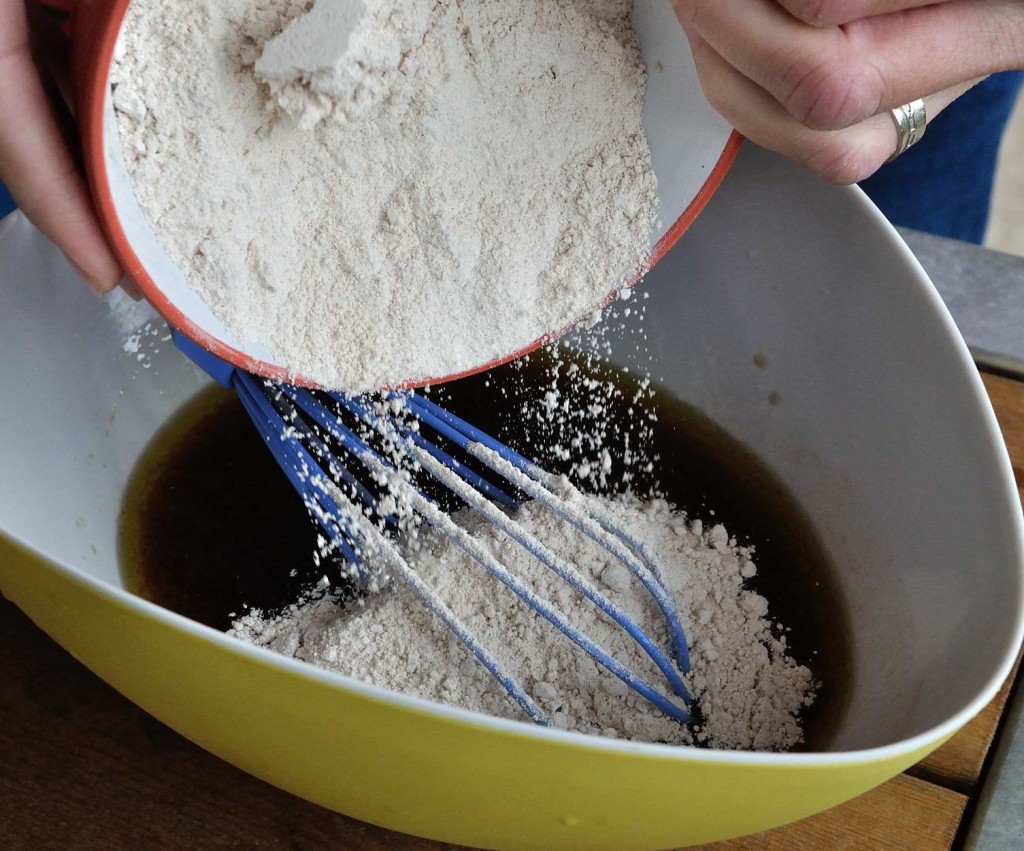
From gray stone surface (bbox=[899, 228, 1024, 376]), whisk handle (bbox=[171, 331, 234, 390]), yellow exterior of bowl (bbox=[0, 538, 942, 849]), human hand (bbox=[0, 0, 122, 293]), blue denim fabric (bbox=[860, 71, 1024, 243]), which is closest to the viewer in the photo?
yellow exterior of bowl (bbox=[0, 538, 942, 849])

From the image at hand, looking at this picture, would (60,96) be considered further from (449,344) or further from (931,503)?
(931,503)

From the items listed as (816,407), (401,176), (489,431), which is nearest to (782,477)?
(816,407)

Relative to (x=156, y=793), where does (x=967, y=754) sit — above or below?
below

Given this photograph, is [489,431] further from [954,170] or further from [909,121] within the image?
[954,170]

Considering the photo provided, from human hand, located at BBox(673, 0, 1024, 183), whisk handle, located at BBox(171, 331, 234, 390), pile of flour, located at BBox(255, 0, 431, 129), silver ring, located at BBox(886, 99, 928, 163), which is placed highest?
pile of flour, located at BBox(255, 0, 431, 129)

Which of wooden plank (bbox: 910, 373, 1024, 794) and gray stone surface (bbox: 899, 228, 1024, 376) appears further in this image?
gray stone surface (bbox: 899, 228, 1024, 376)

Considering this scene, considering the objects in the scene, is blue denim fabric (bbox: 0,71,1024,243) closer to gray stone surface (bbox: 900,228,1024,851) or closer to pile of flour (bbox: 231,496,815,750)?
gray stone surface (bbox: 900,228,1024,851)

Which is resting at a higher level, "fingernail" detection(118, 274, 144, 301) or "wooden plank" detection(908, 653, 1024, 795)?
"fingernail" detection(118, 274, 144, 301)

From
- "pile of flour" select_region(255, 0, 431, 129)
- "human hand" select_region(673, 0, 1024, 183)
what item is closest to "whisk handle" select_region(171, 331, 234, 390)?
"pile of flour" select_region(255, 0, 431, 129)

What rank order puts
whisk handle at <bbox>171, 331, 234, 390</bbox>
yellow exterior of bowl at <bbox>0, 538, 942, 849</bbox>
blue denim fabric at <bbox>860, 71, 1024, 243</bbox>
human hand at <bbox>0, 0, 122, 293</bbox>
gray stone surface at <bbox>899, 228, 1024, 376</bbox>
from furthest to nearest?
1. blue denim fabric at <bbox>860, 71, 1024, 243</bbox>
2. gray stone surface at <bbox>899, 228, 1024, 376</bbox>
3. whisk handle at <bbox>171, 331, 234, 390</bbox>
4. human hand at <bbox>0, 0, 122, 293</bbox>
5. yellow exterior of bowl at <bbox>0, 538, 942, 849</bbox>
